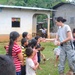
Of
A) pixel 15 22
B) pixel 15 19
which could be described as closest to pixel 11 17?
pixel 15 19

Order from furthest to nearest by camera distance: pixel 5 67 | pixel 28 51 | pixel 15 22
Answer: pixel 15 22 → pixel 28 51 → pixel 5 67

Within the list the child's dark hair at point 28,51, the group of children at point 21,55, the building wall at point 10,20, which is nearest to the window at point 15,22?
the building wall at point 10,20

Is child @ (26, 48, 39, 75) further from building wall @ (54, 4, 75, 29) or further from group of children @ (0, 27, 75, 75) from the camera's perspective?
building wall @ (54, 4, 75, 29)

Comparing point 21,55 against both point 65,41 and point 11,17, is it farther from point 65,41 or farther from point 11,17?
point 11,17

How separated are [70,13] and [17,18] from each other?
7344 millimetres

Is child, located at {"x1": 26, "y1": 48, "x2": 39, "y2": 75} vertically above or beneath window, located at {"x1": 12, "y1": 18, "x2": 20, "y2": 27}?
beneath

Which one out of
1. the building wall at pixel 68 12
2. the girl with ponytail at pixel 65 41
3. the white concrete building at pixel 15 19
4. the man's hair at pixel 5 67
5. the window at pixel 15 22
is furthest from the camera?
the building wall at pixel 68 12

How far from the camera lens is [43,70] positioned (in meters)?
7.83

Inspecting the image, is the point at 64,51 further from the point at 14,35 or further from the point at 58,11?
the point at 58,11

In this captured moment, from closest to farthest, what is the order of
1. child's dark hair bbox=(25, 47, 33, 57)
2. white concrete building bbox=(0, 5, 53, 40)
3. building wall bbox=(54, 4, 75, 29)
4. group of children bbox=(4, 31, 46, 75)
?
1. group of children bbox=(4, 31, 46, 75)
2. child's dark hair bbox=(25, 47, 33, 57)
3. white concrete building bbox=(0, 5, 53, 40)
4. building wall bbox=(54, 4, 75, 29)

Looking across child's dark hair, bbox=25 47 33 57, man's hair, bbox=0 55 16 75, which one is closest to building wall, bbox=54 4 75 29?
child's dark hair, bbox=25 47 33 57

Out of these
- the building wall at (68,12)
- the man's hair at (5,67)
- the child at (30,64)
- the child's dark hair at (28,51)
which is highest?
the building wall at (68,12)

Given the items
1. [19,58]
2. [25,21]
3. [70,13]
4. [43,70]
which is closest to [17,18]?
[25,21]

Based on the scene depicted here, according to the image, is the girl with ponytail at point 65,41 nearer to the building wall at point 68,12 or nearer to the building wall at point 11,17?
the building wall at point 11,17
